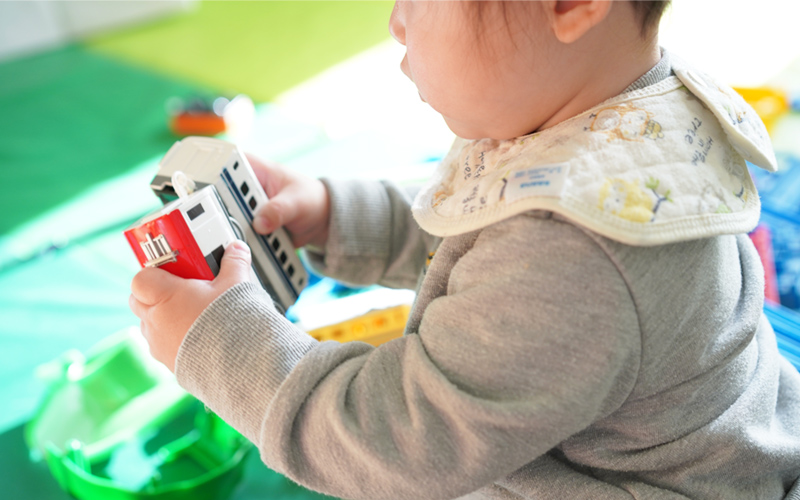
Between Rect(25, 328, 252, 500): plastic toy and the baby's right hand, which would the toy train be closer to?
the baby's right hand

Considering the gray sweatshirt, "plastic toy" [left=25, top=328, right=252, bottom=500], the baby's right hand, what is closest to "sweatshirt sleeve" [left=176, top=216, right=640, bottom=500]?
the gray sweatshirt

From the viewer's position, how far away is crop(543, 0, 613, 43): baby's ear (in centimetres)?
40

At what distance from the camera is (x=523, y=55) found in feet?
1.40

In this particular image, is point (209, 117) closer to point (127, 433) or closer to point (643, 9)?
point (127, 433)

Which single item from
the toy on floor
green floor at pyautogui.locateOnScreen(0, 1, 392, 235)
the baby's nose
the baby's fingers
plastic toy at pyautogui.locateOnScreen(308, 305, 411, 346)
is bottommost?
the toy on floor

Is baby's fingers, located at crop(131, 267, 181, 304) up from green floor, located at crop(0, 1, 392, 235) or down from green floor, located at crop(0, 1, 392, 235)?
down

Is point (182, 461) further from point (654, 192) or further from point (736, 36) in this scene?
point (736, 36)

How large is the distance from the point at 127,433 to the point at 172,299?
0.44 m

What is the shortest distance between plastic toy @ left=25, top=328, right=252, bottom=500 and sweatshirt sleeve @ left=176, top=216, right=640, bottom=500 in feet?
1.19

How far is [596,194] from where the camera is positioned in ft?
1.30

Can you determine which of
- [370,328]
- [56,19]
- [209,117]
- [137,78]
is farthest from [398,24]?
[56,19]

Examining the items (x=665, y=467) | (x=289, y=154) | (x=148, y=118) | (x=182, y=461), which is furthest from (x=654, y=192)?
(x=148, y=118)

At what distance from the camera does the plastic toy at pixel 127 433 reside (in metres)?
0.76

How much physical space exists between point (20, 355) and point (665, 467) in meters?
0.92
